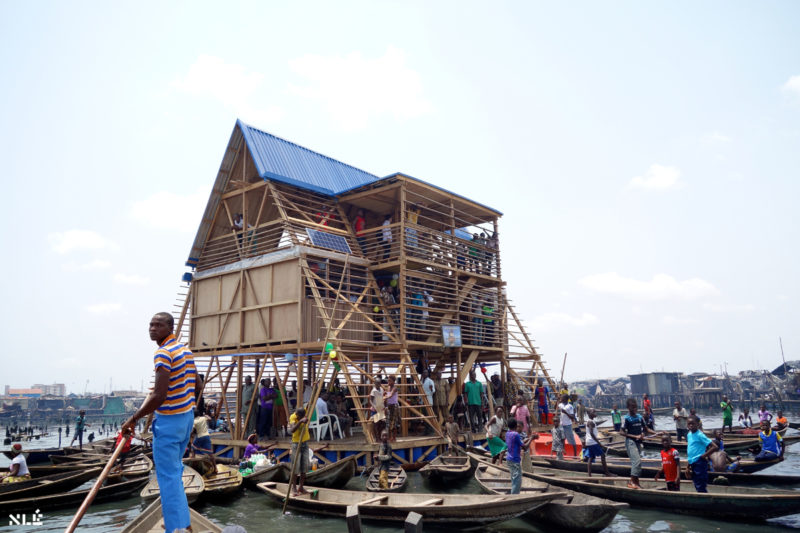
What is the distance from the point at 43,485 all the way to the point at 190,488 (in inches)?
153

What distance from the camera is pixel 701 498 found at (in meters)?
10.6

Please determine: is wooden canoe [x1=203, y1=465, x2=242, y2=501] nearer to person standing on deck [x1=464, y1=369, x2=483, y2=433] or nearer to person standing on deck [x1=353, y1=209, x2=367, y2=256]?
person standing on deck [x1=464, y1=369, x2=483, y2=433]

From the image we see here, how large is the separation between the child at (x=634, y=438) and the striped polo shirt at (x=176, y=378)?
Result: 1023 centimetres

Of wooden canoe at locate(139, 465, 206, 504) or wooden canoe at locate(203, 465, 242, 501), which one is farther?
wooden canoe at locate(203, 465, 242, 501)

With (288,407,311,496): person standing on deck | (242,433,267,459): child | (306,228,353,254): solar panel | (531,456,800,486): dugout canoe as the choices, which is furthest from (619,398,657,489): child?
(306,228,353,254): solar panel

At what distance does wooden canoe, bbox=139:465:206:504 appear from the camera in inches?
479

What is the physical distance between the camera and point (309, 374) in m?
23.5

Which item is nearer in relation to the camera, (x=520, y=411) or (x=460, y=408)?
(x=520, y=411)

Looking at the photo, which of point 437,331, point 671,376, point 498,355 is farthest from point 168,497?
point 671,376

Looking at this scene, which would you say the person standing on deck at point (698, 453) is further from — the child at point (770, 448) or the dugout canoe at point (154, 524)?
the dugout canoe at point (154, 524)

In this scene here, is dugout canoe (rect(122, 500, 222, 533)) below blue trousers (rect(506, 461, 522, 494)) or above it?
above

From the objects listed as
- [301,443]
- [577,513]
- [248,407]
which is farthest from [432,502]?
[248,407]

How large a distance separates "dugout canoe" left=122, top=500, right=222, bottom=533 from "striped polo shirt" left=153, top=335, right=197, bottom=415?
221cm

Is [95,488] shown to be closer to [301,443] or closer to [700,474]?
[301,443]
